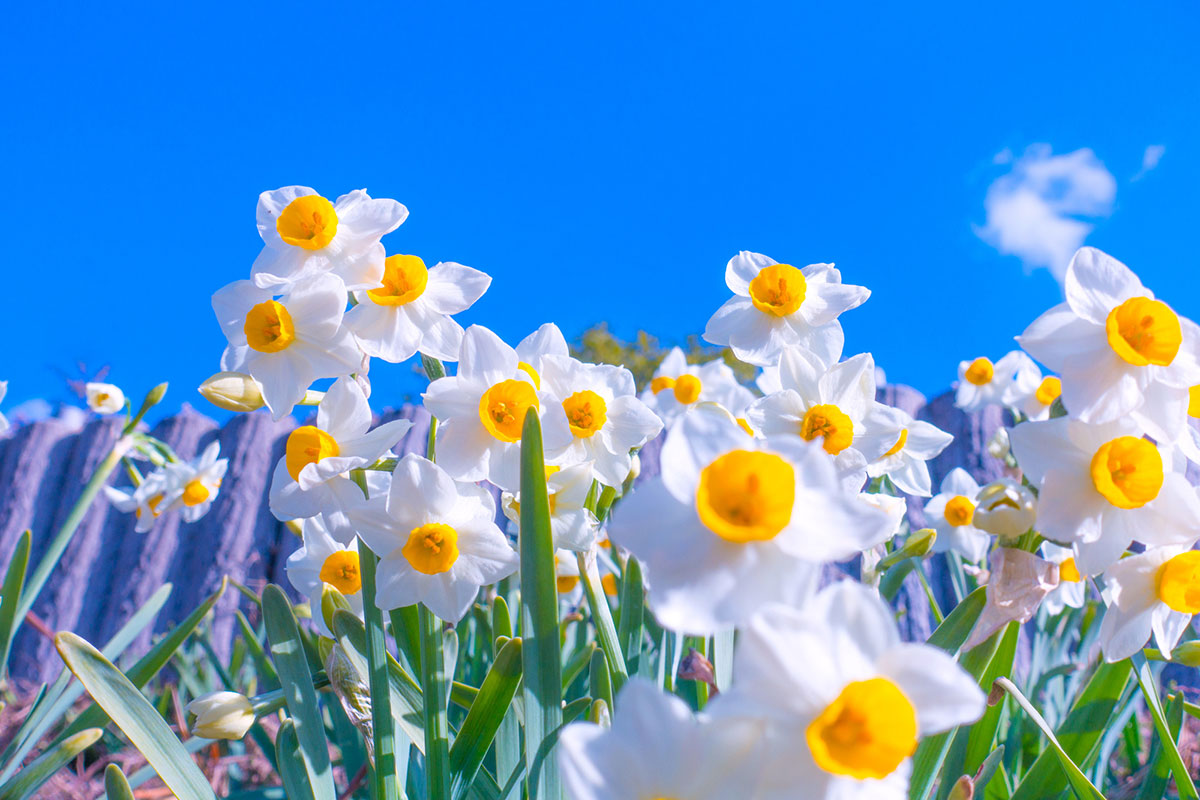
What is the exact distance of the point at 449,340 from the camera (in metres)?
0.77

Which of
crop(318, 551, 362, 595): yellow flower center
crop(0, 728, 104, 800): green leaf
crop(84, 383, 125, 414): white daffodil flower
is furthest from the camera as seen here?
crop(84, 383, 125, 414): white daffodil flower

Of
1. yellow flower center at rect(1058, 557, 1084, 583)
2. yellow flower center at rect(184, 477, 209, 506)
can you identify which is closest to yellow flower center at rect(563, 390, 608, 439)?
yellow flower center at rect(1058, 557, 1084, 583)

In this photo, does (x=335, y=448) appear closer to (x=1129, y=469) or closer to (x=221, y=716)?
(x=221, y=716)

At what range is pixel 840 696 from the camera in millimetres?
335

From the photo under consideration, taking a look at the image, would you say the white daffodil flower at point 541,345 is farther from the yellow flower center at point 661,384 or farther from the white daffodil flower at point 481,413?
the yellow flower center at point 661,384

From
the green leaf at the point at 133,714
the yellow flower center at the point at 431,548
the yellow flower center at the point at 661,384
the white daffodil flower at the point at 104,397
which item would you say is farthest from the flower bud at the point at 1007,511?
the white daffodil flower at the point at 104,397

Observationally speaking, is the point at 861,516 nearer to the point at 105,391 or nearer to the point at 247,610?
the point at 105,391

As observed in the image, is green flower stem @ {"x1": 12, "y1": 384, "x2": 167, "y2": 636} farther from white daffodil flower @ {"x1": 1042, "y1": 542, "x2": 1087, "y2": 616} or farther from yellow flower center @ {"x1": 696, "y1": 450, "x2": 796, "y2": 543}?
white daffodil flower @ {"x1": 1042, "y1": 542, "x2": 1087, "y2": 616}

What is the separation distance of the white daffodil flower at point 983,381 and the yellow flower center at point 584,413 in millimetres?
1532

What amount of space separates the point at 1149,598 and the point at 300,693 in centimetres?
81

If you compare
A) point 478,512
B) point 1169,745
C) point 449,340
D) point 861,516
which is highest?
point 449,340

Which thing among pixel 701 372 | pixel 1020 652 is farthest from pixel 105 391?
pixel 1020 652

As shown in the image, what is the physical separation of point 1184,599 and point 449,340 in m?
Result: 0.70

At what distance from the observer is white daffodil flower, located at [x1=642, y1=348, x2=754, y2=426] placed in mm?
1354
